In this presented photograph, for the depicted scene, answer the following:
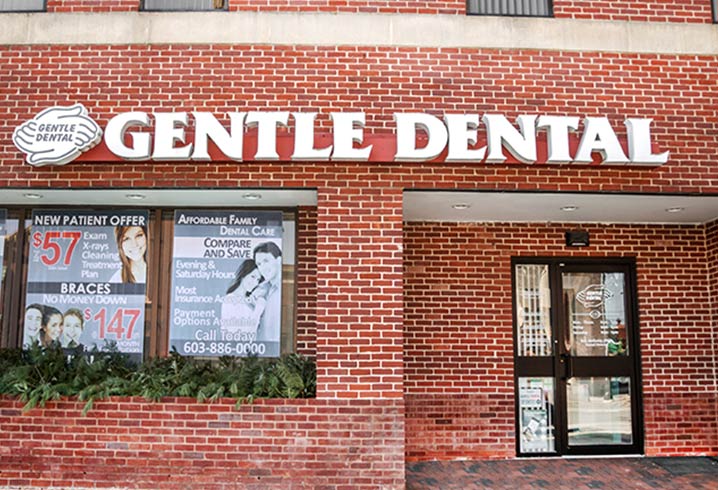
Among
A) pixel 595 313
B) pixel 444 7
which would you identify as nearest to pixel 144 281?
pixel 444 7

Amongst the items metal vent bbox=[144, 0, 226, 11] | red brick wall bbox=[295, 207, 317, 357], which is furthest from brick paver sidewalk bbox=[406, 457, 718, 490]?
metal vent bbox=[144, 0, 226, 11]

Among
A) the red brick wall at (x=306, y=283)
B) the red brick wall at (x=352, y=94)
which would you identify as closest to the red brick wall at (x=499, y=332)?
the red brick wall at (x=306, y=283)

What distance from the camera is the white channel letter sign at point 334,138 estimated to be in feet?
21.0

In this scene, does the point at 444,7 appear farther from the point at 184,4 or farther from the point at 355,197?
the point at 184,4

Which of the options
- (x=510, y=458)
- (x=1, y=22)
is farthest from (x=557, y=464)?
(x=1, y=22)

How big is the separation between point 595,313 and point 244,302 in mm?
4526

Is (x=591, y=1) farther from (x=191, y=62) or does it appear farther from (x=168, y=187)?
(x=168, y=187)

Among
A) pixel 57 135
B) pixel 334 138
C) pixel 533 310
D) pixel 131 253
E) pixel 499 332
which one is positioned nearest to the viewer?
A: pixel 334 138

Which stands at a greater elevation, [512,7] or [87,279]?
[512,7]

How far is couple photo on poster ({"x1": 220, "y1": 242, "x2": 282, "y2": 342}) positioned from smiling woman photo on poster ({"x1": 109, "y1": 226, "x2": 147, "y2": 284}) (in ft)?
3.56

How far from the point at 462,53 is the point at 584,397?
4.58 m

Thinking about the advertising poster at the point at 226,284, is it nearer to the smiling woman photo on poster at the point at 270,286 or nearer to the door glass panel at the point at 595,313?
the smiling woman photo on poster at the point at 270,286

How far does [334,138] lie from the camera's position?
21.1 feet

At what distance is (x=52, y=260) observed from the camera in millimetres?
7527
